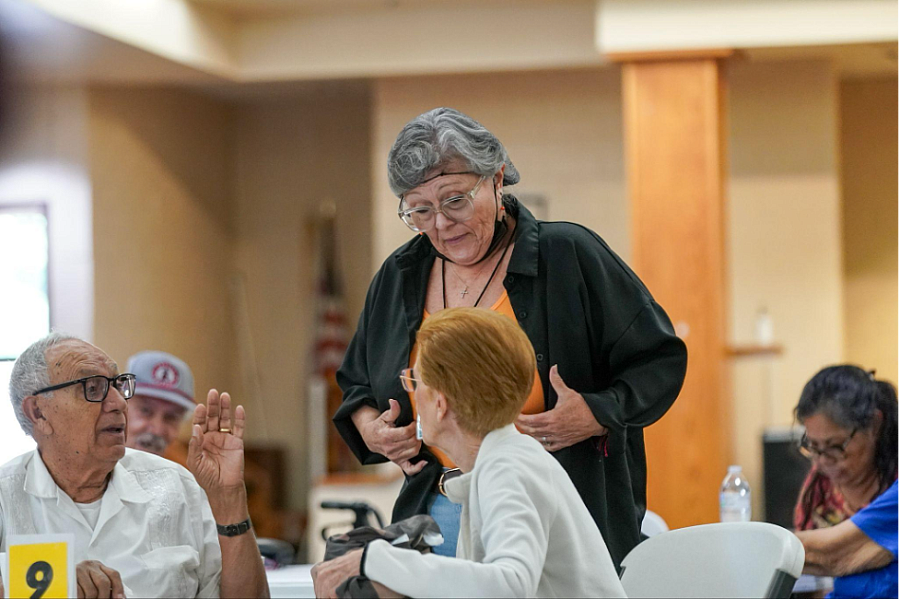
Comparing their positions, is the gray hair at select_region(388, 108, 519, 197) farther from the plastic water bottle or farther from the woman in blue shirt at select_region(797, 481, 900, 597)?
the plastic water bottle

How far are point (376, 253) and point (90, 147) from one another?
6.30 ft

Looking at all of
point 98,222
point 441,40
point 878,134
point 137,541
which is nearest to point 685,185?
point 878,134

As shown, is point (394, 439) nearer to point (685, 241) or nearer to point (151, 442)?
point (151, 442)

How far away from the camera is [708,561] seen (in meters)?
2.22

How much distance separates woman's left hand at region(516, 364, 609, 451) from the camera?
6.83ft

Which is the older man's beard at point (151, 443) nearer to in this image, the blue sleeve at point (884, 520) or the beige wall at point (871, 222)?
the blue sleeve at point (884, 520)

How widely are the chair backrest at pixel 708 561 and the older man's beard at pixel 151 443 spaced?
6.24ft

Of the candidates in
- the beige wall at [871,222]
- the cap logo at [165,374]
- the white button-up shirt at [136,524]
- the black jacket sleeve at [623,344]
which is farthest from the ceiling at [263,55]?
the black jacket sleeve at [623,344]

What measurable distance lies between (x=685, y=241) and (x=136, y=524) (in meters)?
4.21

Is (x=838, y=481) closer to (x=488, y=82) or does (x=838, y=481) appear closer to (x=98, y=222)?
(x=488, y=82)

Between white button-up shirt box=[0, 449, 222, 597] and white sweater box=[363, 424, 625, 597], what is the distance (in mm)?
735

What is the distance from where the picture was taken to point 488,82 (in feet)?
23.5

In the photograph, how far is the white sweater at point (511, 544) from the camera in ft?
5.00

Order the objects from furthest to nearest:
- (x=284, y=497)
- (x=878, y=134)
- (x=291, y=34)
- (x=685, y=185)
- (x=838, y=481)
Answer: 1. (x=284, y=497)
2. (x=291, y=34)
3. (x=878, y=134)
4. (x=685, y=185)
5. (x=838, y=481)
